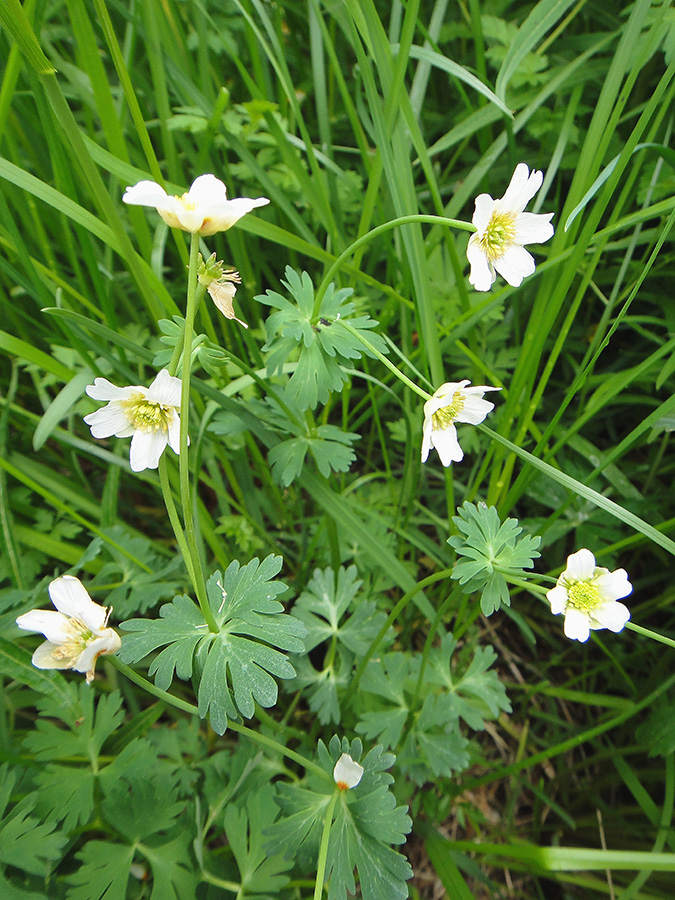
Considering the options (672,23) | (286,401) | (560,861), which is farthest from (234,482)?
(672,23)

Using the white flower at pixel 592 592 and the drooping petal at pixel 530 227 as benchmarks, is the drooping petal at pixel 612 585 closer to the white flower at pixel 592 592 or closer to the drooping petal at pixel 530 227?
the white flower at pixel 592 592

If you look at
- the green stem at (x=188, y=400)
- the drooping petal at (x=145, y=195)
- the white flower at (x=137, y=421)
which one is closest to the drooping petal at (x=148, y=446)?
the white flower at (x=137, y=421)

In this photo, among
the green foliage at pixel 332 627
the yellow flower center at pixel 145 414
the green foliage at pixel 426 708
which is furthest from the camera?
the green foliage at pixel 332 627

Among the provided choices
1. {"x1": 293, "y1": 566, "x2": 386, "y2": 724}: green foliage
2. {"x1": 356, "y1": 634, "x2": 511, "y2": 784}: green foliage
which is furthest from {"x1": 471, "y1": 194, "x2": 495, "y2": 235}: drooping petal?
{"x1": 356, "y1": 634, "x2": 511, "y2": 784}: green foliage

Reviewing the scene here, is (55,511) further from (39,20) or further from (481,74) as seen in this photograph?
(481,74)

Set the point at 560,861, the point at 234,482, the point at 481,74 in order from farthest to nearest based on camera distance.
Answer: the point at 234,482 < the point at 481,74 < the point at 560,861

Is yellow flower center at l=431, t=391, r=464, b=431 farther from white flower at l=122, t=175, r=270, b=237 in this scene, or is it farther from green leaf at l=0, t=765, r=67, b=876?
green leaf at l=0, t=765, r=67, b=876
